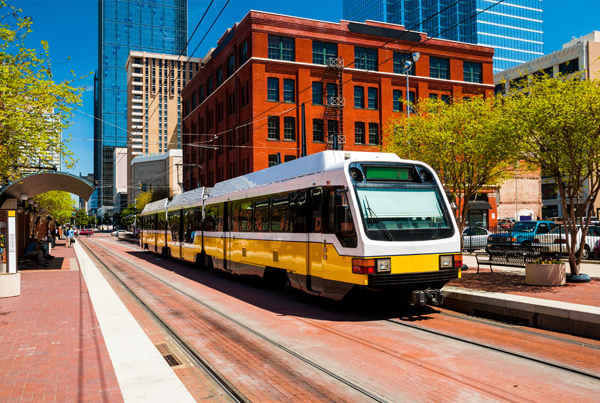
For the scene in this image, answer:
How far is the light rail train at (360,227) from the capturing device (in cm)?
927

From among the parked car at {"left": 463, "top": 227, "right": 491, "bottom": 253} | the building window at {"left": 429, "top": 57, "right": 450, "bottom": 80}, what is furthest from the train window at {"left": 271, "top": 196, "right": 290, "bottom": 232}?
the building window at {"left": 429, "top": 57, "right": 450, "bottom": 80}

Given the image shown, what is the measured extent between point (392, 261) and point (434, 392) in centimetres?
380

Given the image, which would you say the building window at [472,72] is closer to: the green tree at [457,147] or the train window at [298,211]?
the green tree at [457,147]

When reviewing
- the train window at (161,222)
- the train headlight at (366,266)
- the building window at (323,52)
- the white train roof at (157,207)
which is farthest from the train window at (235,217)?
the building window at (323,52)

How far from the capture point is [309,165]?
11.3 meters

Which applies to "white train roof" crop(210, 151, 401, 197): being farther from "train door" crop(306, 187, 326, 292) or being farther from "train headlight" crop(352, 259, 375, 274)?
"train headlight" crop(352, 259, 375, 274)

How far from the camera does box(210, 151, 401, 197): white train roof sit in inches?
406

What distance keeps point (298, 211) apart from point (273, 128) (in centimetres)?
3174

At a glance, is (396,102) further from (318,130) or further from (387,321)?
(387,321)

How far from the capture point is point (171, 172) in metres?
115

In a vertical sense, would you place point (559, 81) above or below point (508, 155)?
above

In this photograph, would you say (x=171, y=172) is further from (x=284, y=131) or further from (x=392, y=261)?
(x=392, y=261)

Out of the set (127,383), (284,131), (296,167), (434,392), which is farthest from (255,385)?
(284,131)

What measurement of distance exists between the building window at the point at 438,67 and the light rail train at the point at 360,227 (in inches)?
1607
